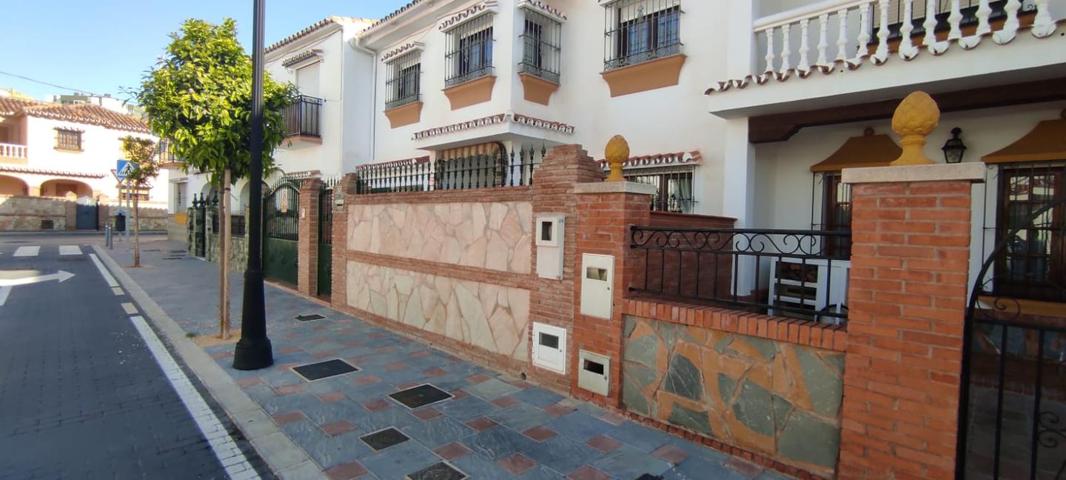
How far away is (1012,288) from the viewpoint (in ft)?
18.1

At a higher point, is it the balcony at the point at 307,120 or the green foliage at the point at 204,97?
the balcony at the point at 307,120

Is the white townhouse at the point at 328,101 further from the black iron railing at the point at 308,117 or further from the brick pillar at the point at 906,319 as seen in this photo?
the brick pillar at the point at 906,319


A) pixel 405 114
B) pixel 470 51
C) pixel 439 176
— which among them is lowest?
pixel 439 176

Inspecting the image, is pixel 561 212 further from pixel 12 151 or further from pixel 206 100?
pixel 12 151

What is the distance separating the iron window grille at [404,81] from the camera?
12.3m

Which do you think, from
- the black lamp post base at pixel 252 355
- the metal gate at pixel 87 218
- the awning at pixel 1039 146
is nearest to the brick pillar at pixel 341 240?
the black lamp post base at pixel 252 355

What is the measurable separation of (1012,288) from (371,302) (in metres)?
8.03

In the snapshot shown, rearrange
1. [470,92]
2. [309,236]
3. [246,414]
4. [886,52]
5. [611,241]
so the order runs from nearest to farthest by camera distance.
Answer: [246,414] < [611,241] < [886,52] < [309,236] < [470,92]

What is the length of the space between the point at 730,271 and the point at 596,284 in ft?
9.02

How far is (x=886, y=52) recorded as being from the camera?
5418 mm

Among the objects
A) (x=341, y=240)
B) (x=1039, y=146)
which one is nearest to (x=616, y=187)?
(x=1039, y=146)

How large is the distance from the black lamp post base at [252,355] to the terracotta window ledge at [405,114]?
752 centimetres

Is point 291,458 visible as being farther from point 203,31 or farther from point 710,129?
point 710,129

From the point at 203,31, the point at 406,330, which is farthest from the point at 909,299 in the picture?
the point at 203,31
